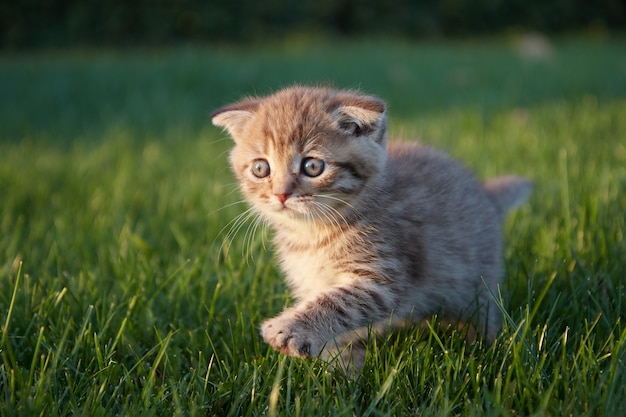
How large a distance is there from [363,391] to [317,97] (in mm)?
1001

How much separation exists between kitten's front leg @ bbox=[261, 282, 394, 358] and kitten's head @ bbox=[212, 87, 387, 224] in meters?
0.29

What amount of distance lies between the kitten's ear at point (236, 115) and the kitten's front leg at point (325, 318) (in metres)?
0.72

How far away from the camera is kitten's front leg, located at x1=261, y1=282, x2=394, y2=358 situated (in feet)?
5.77

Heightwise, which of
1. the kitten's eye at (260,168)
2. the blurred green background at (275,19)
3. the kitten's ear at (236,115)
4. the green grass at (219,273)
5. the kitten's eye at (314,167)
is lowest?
the green grass at (219,273)

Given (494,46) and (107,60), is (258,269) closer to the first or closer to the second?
(107,60)

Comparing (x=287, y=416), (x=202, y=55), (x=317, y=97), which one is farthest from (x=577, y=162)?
(x=202, y=55)

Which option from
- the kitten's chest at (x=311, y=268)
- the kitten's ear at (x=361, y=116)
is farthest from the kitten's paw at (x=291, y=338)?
the kitten's ear at (x=361, y=116)

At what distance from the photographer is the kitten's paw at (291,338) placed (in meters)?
1.75

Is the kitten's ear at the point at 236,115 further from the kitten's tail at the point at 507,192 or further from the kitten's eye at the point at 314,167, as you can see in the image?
the kitten's tail at the point at 507,192

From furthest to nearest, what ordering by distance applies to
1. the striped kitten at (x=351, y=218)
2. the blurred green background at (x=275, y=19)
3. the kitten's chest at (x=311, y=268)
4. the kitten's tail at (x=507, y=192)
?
the blurred green background at (x=275, y=19), the kitten's tail at (x=507, y=192), the kitten's chest at (x=311, y=268), the striped kitten at (x=351, y=218)

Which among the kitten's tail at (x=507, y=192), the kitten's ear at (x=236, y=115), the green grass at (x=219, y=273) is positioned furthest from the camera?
the kitten's tail at (x=507, y=192)

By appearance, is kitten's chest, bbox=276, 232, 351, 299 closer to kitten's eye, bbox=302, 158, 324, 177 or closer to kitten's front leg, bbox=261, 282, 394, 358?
kitten's front leg, bbox=261, 282, 394, 358

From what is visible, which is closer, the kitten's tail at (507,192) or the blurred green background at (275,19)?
the kitten's tail at (507,192)

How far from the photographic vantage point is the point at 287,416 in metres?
1.58
